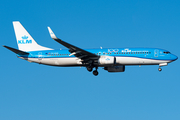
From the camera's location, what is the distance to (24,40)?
5953cm

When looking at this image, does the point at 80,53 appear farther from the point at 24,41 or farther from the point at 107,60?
the point at 24,41

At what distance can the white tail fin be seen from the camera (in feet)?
191

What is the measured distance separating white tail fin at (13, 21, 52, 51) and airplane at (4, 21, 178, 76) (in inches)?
11.1

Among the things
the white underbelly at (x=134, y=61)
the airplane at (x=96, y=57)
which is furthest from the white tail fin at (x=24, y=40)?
the white underbelly at (x=134, y=61)

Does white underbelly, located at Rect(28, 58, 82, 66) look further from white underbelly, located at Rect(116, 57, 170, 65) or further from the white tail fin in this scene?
white underbelly, located at Rect(116, 57, 170, 65)

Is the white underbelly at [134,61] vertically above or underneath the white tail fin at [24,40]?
underneath

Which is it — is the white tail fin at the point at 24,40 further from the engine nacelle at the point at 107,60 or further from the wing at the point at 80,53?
the engine nacelle at the point at 107,60

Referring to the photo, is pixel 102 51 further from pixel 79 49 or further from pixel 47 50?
pixel 47 50

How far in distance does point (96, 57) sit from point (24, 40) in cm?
1490

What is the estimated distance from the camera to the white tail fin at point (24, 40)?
58.3 metres

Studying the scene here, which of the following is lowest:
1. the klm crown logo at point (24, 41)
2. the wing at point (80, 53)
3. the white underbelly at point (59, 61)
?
the white underbelly at point (59, 61)

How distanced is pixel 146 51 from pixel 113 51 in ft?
17.6

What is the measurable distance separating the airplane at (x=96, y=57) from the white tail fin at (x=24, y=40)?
0.28 m

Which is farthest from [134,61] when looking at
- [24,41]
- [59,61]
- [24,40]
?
[24,40]
